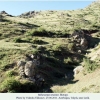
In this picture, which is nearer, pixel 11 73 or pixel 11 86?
pixel 11 86

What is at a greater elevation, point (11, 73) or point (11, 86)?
point (11, 73)

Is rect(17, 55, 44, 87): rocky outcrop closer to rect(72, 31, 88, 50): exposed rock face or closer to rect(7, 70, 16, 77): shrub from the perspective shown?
rect(7, 70, 16, 77): shrub

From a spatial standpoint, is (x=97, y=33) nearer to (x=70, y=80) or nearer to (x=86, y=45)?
(x=86, y=45)

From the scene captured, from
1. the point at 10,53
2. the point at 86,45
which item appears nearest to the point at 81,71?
the point at 10,53

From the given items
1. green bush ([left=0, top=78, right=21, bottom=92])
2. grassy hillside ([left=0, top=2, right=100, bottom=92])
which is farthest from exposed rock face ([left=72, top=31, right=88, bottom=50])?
green bush ([left=0, top=78, right=21, bottom=92])

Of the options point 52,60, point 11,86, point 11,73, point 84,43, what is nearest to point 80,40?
point 84,43

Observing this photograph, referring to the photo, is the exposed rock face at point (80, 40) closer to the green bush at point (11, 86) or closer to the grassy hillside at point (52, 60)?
the grassy hillside at point (52, 60)

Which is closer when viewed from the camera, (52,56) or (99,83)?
(99,83)

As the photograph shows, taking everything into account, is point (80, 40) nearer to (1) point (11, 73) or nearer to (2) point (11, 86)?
(1) point (11, 73)

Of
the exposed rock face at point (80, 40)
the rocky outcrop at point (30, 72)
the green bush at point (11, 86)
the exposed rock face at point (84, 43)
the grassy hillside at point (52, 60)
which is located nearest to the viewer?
Result: the green bush at point (11, 86)

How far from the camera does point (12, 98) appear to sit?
18.7 metres

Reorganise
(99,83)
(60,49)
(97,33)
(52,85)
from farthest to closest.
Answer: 1. (97,33)
2. (60,49)
3. (52,85)
4. (99,83)

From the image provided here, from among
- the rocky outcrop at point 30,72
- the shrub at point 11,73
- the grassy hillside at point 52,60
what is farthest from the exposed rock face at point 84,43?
the shrub at point 11,73

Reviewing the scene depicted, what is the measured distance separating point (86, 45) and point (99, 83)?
35381 millimetres
